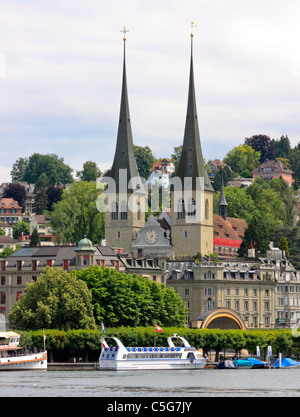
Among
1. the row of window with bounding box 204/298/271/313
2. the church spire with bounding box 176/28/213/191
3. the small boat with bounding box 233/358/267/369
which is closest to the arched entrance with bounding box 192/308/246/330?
the row of window with bounding box 204/298/271/313

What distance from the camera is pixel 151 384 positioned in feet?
375

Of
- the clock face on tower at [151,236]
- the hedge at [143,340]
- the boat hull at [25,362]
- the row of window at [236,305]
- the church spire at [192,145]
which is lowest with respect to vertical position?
the boat hull at [25,362]

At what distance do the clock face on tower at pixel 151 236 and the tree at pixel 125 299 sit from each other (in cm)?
4020

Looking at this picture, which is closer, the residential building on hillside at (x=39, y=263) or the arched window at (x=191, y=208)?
the residential building on hillside at (x=39, y=263)

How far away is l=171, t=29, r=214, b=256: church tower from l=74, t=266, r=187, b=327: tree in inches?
1559

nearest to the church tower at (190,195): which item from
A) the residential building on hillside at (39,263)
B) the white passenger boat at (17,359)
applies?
the residential building on hillside at (39,263)

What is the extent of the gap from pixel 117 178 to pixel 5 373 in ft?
234

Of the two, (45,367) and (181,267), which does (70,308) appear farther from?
(181,267)

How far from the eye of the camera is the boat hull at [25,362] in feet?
442

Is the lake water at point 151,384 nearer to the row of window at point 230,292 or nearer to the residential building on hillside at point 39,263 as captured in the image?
the residential building on hillside at point 39,263
